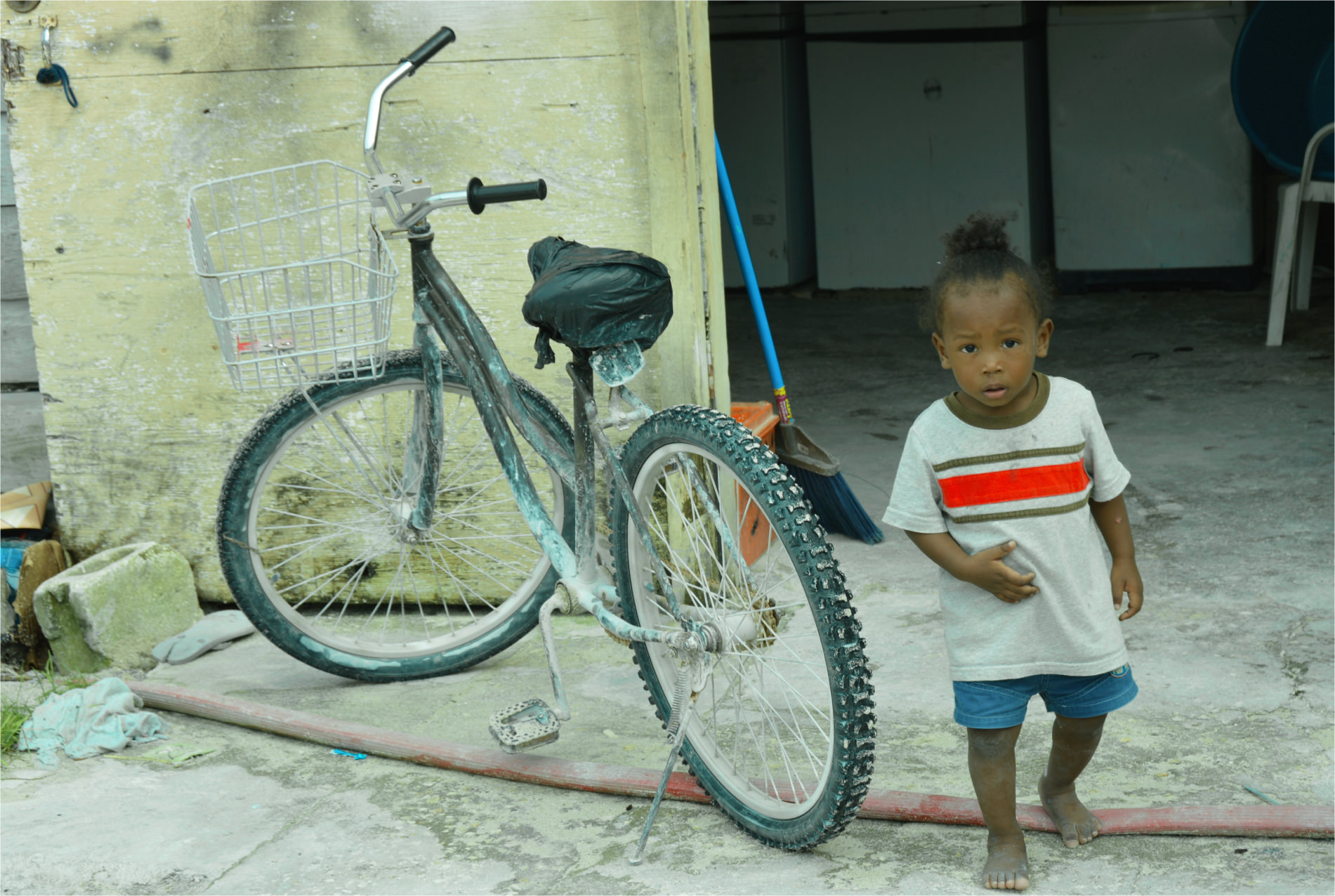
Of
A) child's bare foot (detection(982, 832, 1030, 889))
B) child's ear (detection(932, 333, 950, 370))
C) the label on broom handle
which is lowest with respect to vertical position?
child's bare foot (detection(982, 832, 1030, 889))

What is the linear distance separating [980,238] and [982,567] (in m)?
0.49

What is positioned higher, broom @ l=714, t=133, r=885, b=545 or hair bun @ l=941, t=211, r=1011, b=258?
hair bun @ l=941, t=211, r=1011, b=258

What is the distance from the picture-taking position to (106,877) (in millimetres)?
2131

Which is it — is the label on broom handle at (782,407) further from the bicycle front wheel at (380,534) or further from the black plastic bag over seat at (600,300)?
the black plastic bag over seat at (600,300)

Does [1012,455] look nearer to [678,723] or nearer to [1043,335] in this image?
[1043,335]

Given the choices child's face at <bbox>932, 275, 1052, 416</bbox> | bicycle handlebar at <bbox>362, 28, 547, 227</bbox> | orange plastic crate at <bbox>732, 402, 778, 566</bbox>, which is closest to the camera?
child's face at <bbox>932, 275, 1052, 416</bbox>

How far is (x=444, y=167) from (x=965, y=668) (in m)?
1.79

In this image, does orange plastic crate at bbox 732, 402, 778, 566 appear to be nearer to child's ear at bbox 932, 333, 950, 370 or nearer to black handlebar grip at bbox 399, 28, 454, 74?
child's ear at bbox 932, 333, 950, 370

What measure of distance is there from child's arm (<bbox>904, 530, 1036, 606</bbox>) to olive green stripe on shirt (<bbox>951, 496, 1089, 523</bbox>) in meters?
0.04

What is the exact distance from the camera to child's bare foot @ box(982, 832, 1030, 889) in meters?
1.93

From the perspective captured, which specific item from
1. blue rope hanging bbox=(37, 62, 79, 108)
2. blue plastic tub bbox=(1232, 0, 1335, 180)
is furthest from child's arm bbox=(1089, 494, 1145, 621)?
blue plastic tub bbox=(1232, 0, 1335, 180)

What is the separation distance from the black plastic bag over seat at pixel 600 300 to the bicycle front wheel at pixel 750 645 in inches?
6.4

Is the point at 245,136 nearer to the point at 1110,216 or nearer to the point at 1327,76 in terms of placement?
the point at 1327,76

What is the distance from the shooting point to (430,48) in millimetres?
2369
